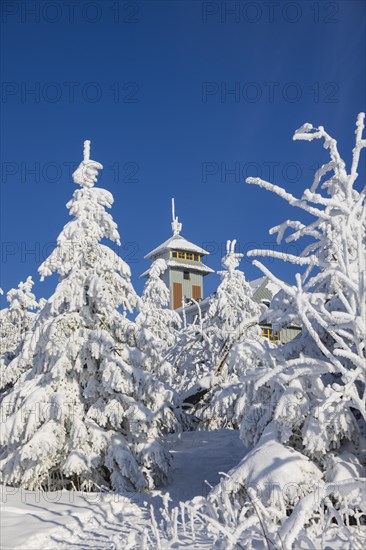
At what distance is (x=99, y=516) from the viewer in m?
9.15

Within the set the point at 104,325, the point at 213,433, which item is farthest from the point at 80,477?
the point at 213,433

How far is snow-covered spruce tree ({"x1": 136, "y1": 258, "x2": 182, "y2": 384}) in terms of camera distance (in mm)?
13461

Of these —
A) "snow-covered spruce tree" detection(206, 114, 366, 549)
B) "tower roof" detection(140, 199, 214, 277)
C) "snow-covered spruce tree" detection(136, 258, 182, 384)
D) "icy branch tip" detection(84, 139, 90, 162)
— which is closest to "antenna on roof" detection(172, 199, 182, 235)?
"tower roof" detection(140, 199, 214, 277)

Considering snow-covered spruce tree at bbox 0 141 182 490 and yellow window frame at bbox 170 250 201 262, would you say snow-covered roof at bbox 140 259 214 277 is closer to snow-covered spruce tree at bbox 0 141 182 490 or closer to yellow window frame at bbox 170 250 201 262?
yellow window frame at bbox 170 250 201 262

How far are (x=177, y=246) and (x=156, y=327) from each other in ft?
78.6

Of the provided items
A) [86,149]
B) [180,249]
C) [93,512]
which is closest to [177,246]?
[180,249]

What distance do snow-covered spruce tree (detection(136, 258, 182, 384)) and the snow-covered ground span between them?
2585 millimetres

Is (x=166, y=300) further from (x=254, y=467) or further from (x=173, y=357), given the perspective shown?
(x=254, y=467)

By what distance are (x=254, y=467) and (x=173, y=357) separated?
17006 millimetres

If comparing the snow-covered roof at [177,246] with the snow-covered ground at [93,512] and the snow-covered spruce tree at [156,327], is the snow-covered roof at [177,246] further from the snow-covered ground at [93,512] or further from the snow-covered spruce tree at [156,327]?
the snow-covered ground at [93,512]

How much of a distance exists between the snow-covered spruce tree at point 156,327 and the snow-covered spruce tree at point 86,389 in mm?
398

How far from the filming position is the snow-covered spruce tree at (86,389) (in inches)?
455

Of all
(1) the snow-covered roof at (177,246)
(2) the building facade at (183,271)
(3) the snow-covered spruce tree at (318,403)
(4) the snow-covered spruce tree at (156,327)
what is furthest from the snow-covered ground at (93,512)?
(1) the snow-covered roof at (177,246)

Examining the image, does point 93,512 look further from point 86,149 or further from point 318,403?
point 86,149
